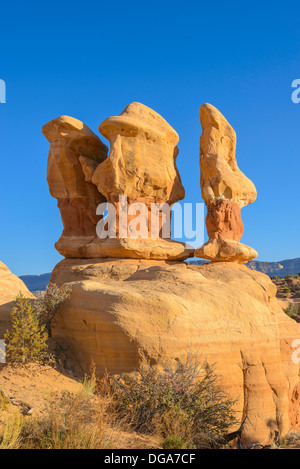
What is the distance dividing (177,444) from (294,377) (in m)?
5.95

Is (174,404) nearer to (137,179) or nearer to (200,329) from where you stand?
(200,329)

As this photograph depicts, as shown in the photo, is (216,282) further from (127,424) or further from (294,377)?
(127,424)

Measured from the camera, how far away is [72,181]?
1441 centimetres

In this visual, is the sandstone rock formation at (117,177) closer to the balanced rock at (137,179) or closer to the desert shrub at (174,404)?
the balanced rock at (137,179)

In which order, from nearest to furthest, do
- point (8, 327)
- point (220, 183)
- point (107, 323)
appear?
point (107, 323) < point (8, 327) < point (220, 183)

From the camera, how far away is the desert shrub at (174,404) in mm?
7359

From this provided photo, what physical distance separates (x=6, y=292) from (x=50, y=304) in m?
3.66

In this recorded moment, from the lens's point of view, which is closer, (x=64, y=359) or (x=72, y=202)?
(x=64, y=359)

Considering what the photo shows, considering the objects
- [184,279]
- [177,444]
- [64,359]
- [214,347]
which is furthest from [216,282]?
[177,444]

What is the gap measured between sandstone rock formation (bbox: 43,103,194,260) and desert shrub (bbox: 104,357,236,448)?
16.4 ft

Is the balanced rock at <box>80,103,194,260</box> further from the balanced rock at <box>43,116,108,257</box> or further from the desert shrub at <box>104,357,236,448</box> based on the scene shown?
the desert shrub at <box>104,357,236,448</box>

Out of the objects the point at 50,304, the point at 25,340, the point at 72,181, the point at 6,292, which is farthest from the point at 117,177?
the point at 25,340

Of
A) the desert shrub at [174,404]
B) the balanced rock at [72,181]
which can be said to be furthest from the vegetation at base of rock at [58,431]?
the balanced rock at [72,181]

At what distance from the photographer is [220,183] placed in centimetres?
1359
